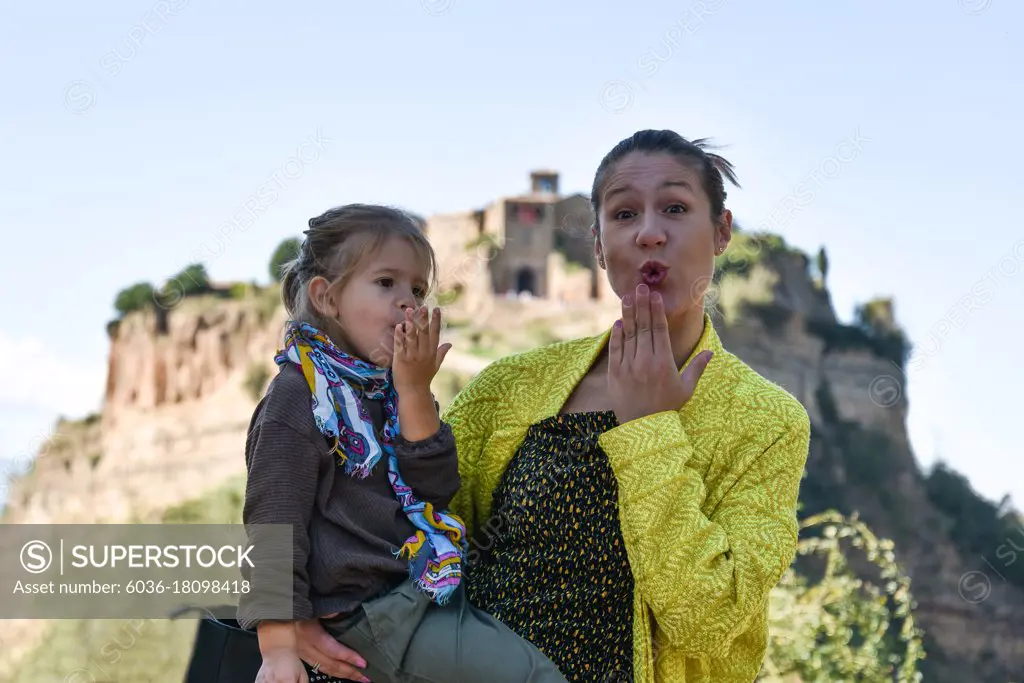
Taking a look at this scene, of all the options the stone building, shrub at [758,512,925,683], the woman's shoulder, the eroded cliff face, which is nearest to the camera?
the woman's shoulder

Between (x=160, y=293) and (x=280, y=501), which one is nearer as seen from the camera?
(x=280, y=501)

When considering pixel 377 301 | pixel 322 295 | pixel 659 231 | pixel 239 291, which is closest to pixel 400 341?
pixel 377 301

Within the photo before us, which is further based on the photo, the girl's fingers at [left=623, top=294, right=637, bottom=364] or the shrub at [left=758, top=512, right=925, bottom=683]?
the shrub at [left=758, top=512, right=925, bottom=683]

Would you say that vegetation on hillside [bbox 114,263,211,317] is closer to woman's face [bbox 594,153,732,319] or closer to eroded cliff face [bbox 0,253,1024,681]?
eroded cliff face [bbox 0,253,1024,681]

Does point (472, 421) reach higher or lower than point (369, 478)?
higher

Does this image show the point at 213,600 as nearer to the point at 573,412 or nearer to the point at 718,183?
the point at 573,412

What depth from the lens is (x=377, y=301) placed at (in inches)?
94.3

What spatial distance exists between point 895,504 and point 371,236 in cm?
4119

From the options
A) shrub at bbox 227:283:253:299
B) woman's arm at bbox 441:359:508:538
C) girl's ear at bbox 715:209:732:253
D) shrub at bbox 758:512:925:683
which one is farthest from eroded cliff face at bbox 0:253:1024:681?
girl's ear at bbox 715:209:732:253

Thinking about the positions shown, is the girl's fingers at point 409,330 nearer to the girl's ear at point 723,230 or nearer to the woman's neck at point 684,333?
the woman's neck at point 684,333

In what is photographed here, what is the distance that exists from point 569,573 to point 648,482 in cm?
28

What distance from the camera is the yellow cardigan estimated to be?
2143 millimetres

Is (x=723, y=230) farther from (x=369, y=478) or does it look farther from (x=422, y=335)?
(x=369, y=478)

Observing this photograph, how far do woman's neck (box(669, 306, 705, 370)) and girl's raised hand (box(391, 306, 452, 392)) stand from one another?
0.59m
